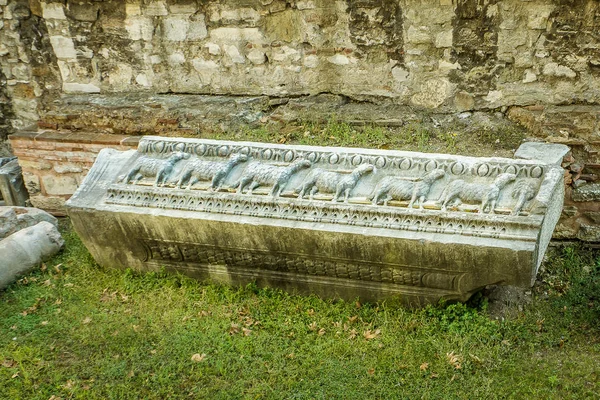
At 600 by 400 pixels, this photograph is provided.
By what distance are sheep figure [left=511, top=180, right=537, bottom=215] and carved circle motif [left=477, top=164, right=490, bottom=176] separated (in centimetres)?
24

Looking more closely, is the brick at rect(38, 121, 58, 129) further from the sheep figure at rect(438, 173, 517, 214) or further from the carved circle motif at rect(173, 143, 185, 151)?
the sheep figure at rect(438, 173, 517, 214)

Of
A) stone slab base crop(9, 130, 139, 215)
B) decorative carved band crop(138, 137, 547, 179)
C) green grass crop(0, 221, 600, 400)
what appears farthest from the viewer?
stone slab base crop(9, 130, 139, 215)

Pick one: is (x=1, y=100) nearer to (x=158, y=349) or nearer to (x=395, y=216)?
(x=158, y=349)

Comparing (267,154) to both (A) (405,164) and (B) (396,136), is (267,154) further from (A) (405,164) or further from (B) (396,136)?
(B) (396,136)

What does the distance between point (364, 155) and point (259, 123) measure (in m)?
1.84

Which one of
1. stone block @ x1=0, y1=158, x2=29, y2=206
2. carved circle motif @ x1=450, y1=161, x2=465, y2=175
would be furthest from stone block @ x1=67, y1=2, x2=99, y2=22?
carved circle motif @ x1=450, y1=161, x2=465, y2=175

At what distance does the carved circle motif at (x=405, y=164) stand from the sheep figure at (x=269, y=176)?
0.67m

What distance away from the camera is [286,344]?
4.20 meters

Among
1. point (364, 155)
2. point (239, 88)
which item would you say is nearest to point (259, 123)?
point (239, 88)

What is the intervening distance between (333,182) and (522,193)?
125 cm

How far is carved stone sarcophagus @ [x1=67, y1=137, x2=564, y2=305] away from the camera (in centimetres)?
405

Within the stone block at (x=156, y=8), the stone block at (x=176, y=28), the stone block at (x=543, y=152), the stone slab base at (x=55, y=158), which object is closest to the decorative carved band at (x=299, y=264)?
the stone block at (x=543, y=152)

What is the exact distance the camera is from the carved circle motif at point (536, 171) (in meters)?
4.27

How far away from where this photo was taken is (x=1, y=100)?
23.8ft
